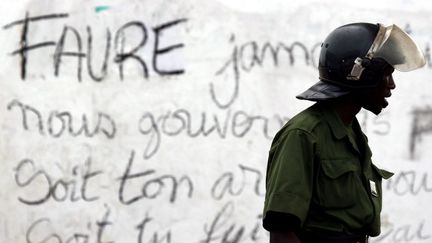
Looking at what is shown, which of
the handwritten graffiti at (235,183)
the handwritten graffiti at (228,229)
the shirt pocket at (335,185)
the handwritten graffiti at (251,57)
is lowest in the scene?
the handwritten graffiti at (228,229)

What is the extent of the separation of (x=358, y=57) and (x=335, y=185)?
1.42 ft

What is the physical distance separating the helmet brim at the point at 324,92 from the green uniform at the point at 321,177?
0.16 feet

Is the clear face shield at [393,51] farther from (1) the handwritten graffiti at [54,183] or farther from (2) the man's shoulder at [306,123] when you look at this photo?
(1) the handwritten graffiti at [54,183]

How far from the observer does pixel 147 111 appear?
16.9 feet

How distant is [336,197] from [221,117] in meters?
2.69

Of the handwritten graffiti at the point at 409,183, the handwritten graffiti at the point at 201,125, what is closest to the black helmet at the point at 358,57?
the handwritten graffiti at the point at 201,125

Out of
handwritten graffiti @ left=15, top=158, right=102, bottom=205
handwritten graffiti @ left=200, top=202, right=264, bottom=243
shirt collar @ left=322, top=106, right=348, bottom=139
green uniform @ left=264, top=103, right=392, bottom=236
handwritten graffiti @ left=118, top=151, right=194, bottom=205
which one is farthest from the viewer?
handwritten graffiti @ left=200, top=202, right=264, bottom=243

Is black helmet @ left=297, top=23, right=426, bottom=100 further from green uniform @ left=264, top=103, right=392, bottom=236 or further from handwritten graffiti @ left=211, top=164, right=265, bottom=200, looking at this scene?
handwritten graffiti @ left=211, top=164, right=265, bottom=200

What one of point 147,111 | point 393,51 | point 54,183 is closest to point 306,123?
point 393,51

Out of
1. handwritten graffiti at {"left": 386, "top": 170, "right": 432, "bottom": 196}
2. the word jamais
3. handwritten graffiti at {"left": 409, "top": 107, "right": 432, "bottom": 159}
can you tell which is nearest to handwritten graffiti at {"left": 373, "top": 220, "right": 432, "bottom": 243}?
handwritten graffiti at {"left": 386, "top": 170, "right": 432, "bottom": 196}

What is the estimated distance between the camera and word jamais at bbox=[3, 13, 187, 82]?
5.03 metres

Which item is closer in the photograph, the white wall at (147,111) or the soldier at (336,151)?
the soldier at (336,151)

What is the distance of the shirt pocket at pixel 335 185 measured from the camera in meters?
2.61

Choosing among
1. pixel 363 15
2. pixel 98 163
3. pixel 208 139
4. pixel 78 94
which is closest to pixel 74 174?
pixel 98 163
